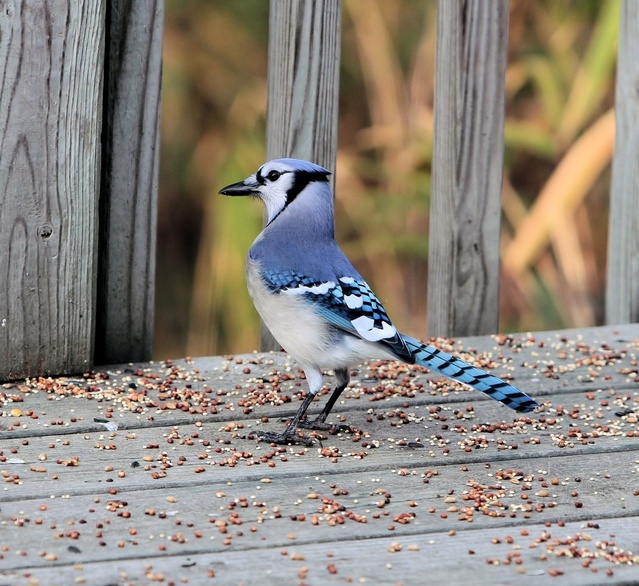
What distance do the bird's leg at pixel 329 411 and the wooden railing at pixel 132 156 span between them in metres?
0.71

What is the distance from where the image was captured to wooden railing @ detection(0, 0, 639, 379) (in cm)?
349

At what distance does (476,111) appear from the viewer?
4027mm

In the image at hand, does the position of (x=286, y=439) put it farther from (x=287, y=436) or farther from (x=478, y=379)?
(x=478, y=379)

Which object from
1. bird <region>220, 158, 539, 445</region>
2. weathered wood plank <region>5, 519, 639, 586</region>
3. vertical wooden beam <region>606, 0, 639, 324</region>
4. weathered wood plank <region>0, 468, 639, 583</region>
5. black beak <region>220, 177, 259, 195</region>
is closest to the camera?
weathered wood plank <region>5, 519, 639, 586</region>

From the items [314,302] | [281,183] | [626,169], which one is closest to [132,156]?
[281,183]

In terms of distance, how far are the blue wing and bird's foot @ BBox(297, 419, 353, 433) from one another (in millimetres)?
276

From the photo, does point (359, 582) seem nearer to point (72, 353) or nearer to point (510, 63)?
point (72, 353)

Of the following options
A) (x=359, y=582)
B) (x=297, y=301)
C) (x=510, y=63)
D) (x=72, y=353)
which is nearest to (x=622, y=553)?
(x=359, y=582)

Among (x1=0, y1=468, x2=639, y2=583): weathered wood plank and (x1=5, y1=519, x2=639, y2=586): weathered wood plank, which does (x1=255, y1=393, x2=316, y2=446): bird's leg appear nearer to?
(x1=0, y1=468, x2=639, y2=583): weathered wood plank

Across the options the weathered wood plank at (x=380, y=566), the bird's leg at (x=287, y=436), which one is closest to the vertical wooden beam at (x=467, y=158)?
the bird's leg at (x=287, y=436)

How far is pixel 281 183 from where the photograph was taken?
365 cm

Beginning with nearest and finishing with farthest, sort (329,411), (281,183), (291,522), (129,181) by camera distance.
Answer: (291,522), (329,411), (281,183), (129,181)

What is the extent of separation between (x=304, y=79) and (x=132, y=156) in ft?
1.87

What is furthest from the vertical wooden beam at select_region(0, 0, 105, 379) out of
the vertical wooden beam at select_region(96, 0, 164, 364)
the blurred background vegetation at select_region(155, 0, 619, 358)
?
the blurred background vegetation at select_region(155, 0, 619, 358)
